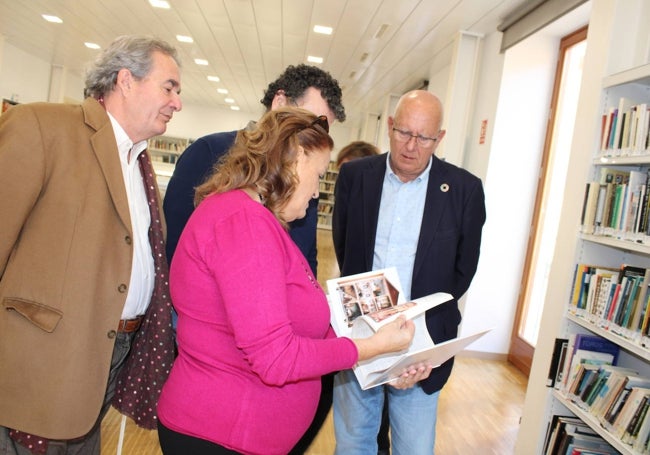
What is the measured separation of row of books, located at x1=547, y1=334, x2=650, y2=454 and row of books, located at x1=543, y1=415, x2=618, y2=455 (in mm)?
162

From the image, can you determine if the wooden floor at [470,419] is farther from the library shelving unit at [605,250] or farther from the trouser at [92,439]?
the trouser at [92,439]

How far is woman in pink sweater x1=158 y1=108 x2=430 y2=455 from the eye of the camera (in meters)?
1.01

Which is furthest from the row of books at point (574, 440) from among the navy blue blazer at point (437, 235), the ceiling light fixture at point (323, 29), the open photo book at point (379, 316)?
the ceiling light fixture at point (323, 29)

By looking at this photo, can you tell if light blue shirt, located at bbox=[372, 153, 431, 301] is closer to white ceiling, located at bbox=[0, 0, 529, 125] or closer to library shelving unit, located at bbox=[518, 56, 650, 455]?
library shelving unit, located at bbox=[518, 56, 650, 455]

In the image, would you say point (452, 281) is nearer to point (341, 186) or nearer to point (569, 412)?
point (341, 186)

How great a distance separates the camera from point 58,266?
1.27m

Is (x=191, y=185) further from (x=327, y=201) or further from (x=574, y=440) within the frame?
(x=327, y=201)

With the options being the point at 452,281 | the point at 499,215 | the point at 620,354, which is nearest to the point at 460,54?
the point at 499,215

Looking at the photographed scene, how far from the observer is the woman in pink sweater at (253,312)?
1007mm

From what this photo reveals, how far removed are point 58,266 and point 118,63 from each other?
674mm

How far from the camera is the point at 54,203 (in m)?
1.28

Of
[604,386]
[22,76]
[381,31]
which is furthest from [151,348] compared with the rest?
[22,76]

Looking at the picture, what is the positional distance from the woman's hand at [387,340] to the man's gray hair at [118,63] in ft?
3.57

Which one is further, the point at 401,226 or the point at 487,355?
the point at 487,355
